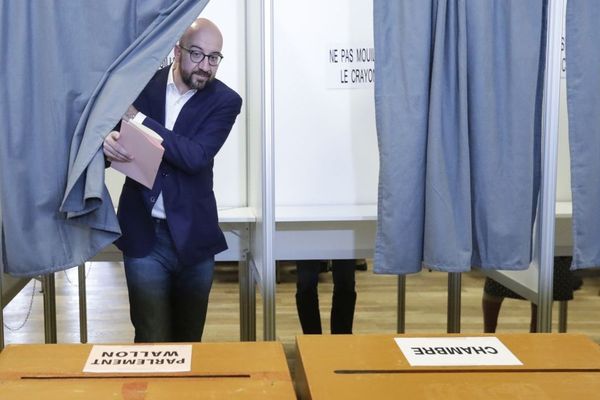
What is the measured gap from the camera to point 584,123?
2.18m

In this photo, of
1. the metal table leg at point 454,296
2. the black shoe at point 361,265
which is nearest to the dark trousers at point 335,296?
the metal table leg at point 454,296

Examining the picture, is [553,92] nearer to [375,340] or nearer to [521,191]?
[521,191]

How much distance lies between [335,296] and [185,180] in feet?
3.78

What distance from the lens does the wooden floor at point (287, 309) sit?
3838 mm

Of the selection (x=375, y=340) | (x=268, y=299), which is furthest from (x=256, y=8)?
(x=375, y=340)

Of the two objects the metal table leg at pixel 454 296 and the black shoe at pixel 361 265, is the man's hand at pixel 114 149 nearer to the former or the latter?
the metal table leg at pixel 454 296

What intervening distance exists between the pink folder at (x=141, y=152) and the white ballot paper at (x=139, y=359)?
2.82 feet

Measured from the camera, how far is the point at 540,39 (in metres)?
2.13

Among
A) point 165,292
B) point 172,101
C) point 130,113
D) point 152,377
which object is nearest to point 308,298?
point 165,292

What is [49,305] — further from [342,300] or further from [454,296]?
[454,296]

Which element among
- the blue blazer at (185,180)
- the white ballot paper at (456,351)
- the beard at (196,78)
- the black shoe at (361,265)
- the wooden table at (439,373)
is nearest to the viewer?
the wooden table at (439,373)

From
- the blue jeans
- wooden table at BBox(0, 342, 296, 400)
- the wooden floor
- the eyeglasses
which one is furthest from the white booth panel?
wooden table at BBox(0, 342, 296, 400)

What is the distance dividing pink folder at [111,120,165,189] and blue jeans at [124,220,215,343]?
171mm

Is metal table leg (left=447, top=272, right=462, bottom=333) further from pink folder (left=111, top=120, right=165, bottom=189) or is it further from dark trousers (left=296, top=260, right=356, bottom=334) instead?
pink folder (left=111, top=120, right=165, bottom=189)
